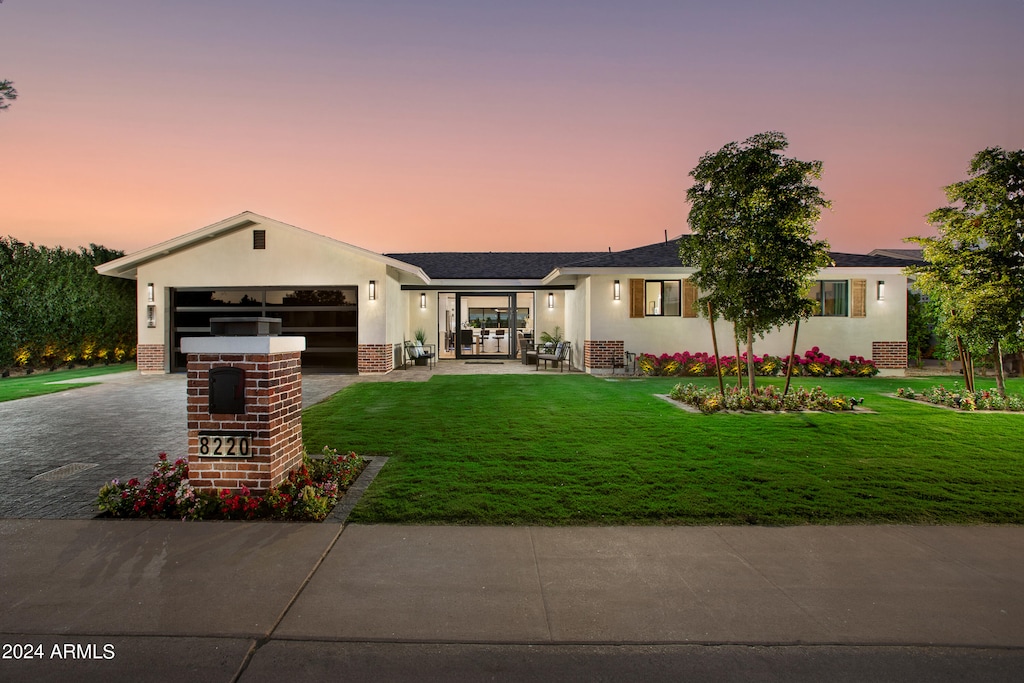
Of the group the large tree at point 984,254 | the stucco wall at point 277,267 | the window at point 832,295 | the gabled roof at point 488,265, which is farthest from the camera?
the gabled roof at point 488,265

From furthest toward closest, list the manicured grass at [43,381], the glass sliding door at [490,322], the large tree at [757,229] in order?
1. the glass sliding door at [490,322]
2. the manicured grass at [43,381]
3. the large tree at [757,229]

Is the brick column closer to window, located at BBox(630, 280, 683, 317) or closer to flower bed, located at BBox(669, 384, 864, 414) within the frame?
flower bed, located at BBox(669, 384, 864, 414)

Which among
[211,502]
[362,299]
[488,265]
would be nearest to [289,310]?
[362,299]

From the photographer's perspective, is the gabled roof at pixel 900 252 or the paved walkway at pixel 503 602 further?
the gabled roof at pixel 900 252

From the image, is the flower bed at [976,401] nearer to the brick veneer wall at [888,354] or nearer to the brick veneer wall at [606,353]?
the brick veneer wall at [888,354]

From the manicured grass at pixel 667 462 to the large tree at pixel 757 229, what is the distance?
6.33 ft

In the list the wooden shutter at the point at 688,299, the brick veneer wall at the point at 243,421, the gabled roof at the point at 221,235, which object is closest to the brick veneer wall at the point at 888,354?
the wooden shutter at the point at 688,299

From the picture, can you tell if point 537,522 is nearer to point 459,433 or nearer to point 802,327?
point 459,433

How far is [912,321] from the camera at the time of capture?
16141 mm

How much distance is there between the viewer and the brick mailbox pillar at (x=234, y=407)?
379 cm

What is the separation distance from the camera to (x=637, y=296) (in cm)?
1434

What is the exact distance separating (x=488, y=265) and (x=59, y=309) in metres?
13.1

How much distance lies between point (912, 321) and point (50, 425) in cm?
2130

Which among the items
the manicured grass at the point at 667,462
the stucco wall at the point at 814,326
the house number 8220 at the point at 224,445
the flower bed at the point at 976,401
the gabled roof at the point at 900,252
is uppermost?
the gabled roof at the point at 900,252
